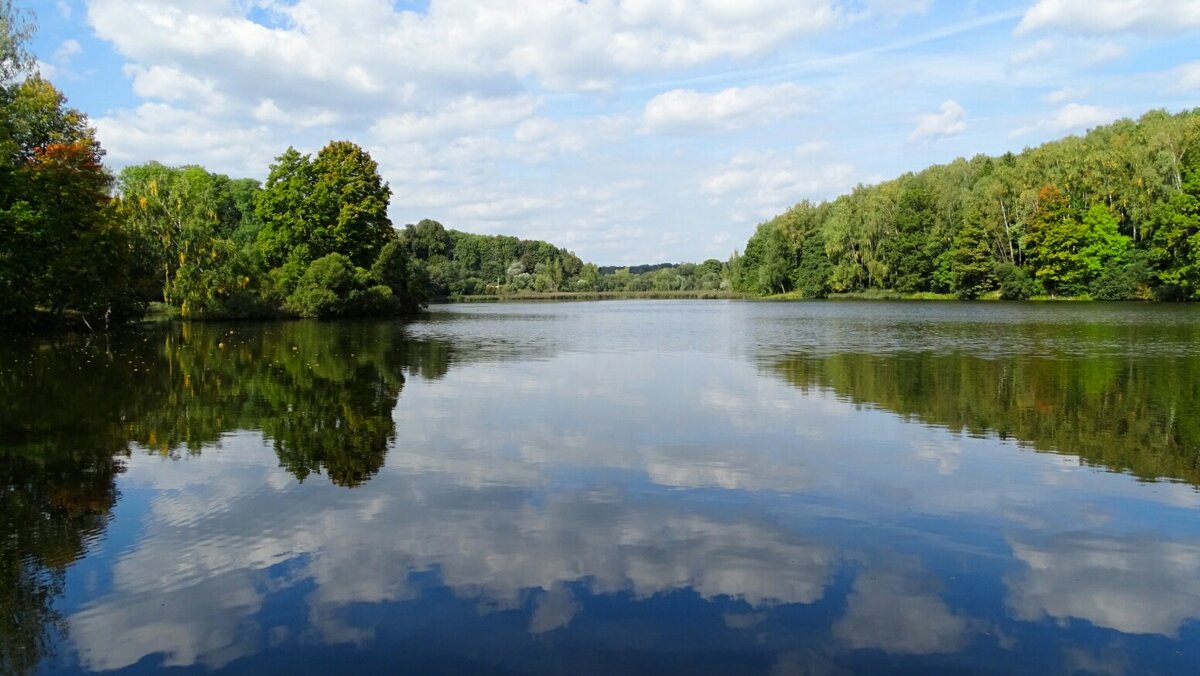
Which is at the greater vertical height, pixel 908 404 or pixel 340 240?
pixel 340 240

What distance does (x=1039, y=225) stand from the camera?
7431 cm

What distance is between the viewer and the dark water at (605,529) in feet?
18.9

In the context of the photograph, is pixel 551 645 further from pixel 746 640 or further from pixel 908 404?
pixel 908 404

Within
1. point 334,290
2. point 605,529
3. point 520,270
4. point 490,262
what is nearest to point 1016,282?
point 334,290

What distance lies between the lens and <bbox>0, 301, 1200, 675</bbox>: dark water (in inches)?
226

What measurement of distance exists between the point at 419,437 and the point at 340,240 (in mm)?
49912

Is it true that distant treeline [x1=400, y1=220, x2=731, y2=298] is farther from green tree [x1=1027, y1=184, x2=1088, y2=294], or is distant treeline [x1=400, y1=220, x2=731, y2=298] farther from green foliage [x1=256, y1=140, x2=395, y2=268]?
green tree [x1=1027, y1=184, x2=1088, y2=294]

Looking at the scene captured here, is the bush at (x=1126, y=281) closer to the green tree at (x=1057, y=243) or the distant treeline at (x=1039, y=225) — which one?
the distant treeline at (x=1039, y=225)

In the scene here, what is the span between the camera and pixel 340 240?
59688 millimetres

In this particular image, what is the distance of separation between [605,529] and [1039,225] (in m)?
78.5

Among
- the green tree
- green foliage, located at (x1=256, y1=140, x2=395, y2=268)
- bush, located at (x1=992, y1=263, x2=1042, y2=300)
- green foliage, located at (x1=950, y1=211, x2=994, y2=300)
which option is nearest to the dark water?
green foliage, located at (x1=256, y1=140, x2=395, y2=268)

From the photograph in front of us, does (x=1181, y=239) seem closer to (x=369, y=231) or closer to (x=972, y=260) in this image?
(x=972, y=260)

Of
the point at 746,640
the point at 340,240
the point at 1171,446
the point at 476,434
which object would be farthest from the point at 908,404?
the point at 340,240

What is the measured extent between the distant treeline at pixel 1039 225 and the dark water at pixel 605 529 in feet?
192
